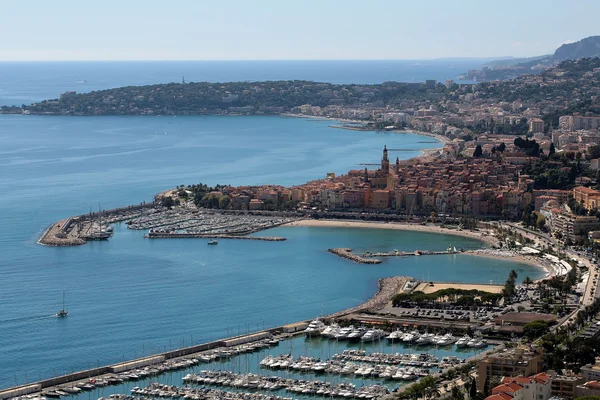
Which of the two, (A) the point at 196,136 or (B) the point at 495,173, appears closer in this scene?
(B) the point at 495,173

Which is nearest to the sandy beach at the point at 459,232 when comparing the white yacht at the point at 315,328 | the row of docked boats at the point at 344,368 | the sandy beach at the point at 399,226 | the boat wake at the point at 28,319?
the sandy beach at the point at 399,226

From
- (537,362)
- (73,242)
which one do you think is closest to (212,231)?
(73,242)

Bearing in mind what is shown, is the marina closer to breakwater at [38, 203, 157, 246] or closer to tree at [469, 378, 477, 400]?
tree at [469, 378, 477, 400]

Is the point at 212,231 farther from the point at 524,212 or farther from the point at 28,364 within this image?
the point at 28,364

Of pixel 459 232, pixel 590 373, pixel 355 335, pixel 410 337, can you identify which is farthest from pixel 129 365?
pixel 459 232

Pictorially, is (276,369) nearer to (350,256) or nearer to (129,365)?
(129,365)

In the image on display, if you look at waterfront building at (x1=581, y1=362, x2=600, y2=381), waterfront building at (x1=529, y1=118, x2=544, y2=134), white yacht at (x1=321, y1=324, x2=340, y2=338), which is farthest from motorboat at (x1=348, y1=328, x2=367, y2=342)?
waterfront building at (x1=529, y1=118, x2=544, y2=134)
